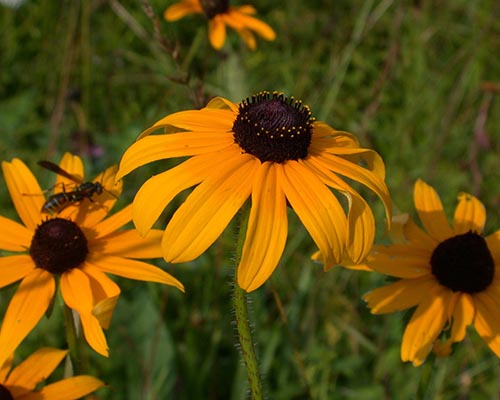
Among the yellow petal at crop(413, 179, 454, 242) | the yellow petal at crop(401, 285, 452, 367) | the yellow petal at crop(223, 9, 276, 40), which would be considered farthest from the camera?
the yellow petal at crop(223, 9, 276, 40)

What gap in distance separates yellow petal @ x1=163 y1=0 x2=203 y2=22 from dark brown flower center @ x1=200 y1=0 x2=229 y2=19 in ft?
0.21

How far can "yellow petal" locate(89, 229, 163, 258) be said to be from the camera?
205 cm

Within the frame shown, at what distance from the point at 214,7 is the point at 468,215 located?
2376 millimetres

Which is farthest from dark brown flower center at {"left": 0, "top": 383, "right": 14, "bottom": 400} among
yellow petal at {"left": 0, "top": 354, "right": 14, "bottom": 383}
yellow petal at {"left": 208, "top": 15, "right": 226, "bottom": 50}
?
yellow petal at {"left": 208, "top": 15, "right": 226, "bottom": 50}

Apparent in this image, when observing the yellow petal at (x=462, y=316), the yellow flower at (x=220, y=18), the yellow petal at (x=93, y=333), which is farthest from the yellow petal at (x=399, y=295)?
the yellow flower at (x=220, y=18)

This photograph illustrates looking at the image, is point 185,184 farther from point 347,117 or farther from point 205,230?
point 347,117

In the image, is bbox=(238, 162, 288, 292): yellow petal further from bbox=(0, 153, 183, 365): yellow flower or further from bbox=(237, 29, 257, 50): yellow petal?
bbox=(237, 29, 257, 50): yellow petal

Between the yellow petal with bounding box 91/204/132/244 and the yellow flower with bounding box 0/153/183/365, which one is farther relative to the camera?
the yellow petal with bounding box 91/204/132/244

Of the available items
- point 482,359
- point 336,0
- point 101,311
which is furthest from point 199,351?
point 336,0

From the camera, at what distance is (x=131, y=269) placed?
1.99m

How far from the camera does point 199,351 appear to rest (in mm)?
3273

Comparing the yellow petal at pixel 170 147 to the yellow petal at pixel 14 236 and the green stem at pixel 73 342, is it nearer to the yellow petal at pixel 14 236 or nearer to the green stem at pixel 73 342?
the green stem at pixel 73 342

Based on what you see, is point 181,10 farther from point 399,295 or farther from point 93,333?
point 93,333

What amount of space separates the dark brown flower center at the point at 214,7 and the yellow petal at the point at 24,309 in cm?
232
